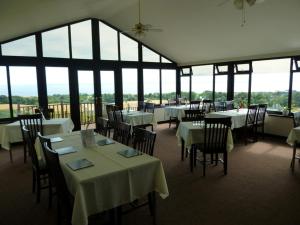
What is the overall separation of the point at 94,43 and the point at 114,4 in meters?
1.82

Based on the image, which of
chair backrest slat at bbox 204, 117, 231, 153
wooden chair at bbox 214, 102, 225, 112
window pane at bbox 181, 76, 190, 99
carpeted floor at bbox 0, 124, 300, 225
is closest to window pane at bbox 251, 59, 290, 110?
wooden chair at bbox 214, 102, 225, 112

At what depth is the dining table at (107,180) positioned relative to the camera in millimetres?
1868

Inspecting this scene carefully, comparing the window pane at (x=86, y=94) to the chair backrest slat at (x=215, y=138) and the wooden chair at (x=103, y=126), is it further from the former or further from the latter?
the chair backrest slat at (x=215, y=138)

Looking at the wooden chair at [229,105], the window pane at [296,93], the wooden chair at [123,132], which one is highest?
the window pane at [296,93]

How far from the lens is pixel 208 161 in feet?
14.1

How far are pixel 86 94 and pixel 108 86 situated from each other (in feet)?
2.69

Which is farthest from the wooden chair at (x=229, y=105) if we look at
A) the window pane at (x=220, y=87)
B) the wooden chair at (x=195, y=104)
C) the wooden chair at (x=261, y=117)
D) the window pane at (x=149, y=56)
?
the window pane at (x=149, y=56)

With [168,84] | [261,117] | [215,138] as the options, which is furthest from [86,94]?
[261,117]

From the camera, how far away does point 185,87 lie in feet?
30.3

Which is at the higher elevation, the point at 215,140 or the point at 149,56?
the point at 149,56

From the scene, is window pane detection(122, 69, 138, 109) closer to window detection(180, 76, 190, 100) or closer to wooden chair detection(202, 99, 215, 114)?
window detection(180, 76, 190, 100)

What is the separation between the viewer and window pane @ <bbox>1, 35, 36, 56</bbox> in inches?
231

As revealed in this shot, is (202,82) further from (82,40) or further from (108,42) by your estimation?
(82,40)

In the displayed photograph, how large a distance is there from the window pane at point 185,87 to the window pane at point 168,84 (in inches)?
13.2
